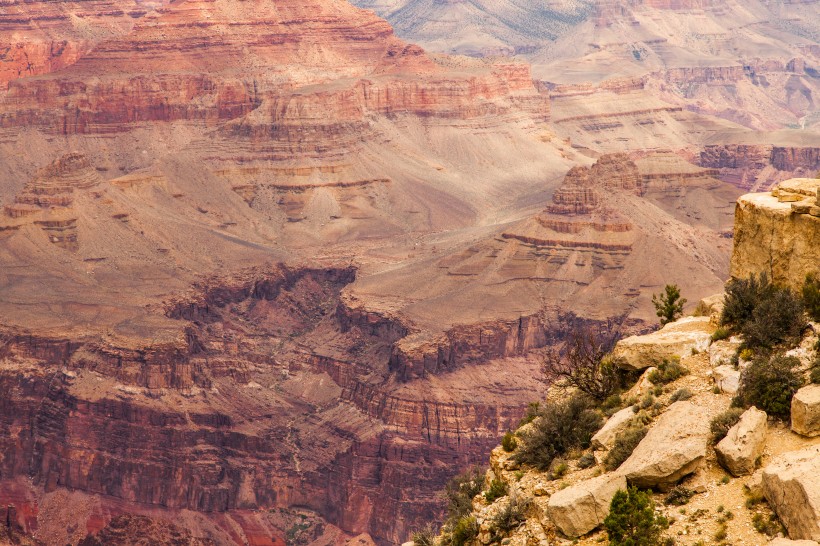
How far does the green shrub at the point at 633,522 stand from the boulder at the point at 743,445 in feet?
4.92

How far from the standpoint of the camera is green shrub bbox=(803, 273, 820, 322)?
2494cm

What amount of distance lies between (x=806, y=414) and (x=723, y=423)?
131 centimetres

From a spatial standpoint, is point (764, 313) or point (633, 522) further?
Result: point (764, 313)

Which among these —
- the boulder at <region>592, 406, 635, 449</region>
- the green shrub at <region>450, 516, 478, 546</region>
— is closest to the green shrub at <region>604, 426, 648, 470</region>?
the boulder at <region>592, 406, 635, 449</region>

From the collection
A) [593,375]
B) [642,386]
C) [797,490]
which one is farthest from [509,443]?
[797,490]

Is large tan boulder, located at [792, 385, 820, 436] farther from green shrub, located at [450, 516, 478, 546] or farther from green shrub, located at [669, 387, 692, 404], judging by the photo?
green shrub, located at [450, 516, 478, 546]

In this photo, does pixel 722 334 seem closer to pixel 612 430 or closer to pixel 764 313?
pixel 764 313

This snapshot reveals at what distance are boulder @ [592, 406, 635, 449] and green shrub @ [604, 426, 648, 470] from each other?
1.78 feet

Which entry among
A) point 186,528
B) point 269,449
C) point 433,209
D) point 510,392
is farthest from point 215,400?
point 433,209

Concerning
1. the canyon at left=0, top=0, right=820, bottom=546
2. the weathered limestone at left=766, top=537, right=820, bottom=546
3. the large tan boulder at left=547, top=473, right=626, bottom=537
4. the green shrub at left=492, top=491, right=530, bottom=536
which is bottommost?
the canyon at left=0, top=0, right=820, bottom=546

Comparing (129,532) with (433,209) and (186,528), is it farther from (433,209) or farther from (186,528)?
(433,209)

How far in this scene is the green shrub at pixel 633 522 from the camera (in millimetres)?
20609

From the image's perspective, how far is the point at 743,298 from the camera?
84.7 feet

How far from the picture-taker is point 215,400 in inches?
3905
